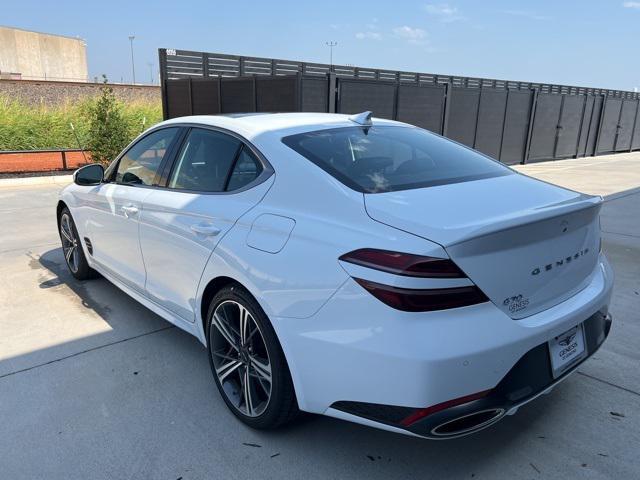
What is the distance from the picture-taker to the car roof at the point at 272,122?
2939 mm

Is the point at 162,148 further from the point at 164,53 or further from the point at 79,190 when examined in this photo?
the point at 164,53

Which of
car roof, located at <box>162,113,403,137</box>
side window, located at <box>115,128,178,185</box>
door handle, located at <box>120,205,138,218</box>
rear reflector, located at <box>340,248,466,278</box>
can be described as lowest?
door handle, located at <box>120,205,138,218</box>

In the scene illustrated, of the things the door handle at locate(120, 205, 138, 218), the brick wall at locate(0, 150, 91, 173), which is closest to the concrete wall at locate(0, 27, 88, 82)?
the brick wall at locate(0, 150, 91, 173)

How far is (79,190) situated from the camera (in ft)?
14.8

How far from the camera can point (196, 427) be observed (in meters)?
2.76

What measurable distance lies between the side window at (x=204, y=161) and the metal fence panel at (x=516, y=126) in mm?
13850

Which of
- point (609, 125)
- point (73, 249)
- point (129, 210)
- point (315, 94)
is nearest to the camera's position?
point (129, 210)

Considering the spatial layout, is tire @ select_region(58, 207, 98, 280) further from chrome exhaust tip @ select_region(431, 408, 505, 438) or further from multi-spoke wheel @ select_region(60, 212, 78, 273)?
chrome exhaust tip @ select_region(431, 408, 505, 438)

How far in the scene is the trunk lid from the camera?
2.00 meters

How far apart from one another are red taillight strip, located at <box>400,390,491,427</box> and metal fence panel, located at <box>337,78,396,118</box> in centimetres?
1015

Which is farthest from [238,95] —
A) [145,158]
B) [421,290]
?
[421,290]

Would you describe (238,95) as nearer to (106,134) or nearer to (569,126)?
(106,134)

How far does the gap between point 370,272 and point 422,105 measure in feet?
40.0

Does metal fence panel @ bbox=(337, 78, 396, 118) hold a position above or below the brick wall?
above
